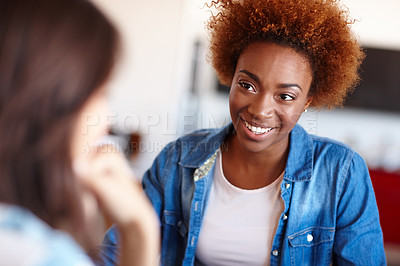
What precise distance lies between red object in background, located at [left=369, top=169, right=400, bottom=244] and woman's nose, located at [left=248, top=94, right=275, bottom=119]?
237 centimetres

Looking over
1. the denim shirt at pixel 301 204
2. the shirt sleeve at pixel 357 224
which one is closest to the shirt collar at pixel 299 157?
the denim shirt at pixel 301 204

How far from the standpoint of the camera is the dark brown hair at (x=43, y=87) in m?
0.53

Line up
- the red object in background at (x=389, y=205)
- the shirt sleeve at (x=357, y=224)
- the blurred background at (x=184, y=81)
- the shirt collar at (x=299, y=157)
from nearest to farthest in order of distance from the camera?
the shirt sleeve at (x=357, y=224) < the shirt collar at (x=299, y=157) < the red object in background at (x=389, y=205) < the blurred background at (x=184, y=81)

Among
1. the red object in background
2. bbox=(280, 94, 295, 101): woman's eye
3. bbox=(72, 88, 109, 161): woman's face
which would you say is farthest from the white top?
the red object in background

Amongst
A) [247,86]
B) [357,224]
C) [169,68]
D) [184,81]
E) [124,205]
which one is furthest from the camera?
[184,81]

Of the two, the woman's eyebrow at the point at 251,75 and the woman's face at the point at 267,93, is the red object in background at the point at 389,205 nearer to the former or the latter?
the woman's face at the point at 267,93

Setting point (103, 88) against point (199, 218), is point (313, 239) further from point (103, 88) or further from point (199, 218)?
point (103, 88)

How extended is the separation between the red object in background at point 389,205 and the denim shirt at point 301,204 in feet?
7.15

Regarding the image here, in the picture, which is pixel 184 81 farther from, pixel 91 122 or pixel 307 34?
pixel 91 122

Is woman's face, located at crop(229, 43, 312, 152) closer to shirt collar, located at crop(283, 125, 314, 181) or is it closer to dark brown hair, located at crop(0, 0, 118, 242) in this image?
shirt collar, located at crop(283, 125, 314, 181)

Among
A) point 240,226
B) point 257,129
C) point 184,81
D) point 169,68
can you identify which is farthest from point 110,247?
point 184,81

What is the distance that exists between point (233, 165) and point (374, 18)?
3.42 m

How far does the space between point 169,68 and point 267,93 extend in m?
3.04

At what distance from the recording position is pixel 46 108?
54cm
